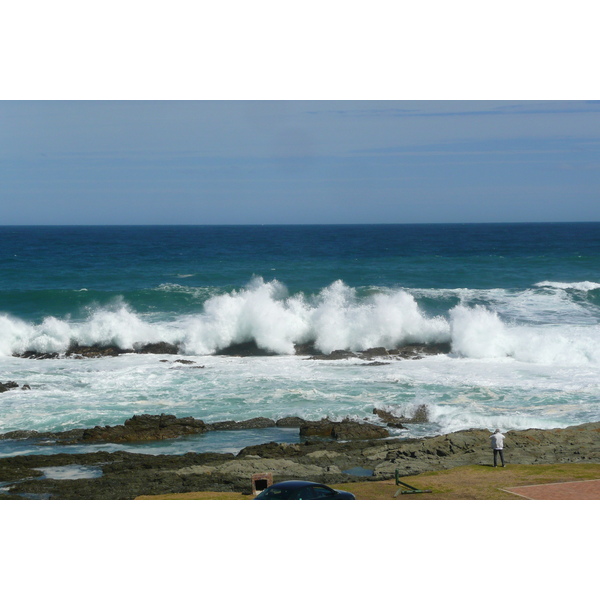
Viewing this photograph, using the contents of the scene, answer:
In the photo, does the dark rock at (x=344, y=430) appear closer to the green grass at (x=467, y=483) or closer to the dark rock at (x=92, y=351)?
the green grass at (x=467, y=483)

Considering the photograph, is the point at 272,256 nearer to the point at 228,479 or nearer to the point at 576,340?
the point at 576,340

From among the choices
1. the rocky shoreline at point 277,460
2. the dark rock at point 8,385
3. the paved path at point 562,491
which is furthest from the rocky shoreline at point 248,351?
the paved path at point 562,491

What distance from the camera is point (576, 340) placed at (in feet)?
99.4

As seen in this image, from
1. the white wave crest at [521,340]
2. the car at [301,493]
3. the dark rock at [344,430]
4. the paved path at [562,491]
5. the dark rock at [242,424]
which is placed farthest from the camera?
the white wave crest at [521,340]

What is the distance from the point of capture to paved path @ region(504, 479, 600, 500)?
47.1 ft

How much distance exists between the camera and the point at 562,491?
14750 mm

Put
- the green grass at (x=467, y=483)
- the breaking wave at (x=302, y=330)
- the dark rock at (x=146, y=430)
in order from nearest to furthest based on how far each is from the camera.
→ the green grass at (x=467, y=483) < the dark rock at (x=146, y=430) < the breaking wave at (x=302, y=330)

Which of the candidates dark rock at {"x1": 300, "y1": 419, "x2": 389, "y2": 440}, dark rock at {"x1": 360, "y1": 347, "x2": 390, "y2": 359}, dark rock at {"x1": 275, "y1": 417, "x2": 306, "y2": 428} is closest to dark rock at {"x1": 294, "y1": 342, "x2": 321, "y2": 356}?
dark rock at {"x1": 360, "y1": 347, "x2": 390, "y2": 359}

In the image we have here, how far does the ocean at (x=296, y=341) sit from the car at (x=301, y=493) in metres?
5.52

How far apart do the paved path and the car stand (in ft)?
12.0

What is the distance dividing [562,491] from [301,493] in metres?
5.42

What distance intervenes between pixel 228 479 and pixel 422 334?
18.7 m

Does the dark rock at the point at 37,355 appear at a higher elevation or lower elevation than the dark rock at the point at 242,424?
higher

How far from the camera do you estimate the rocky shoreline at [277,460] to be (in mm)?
15740
